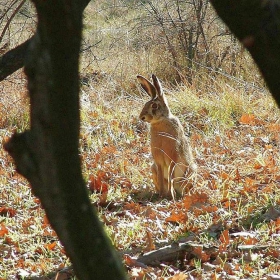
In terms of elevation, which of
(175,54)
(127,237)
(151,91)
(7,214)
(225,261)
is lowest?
(225,261)

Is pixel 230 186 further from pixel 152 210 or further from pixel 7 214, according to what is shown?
pixel 7 214

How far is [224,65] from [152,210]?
682 cm

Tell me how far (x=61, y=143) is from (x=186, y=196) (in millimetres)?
4601

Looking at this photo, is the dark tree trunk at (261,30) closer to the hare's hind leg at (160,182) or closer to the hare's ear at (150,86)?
the hare's hind leg at (160,182)

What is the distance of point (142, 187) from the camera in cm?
708

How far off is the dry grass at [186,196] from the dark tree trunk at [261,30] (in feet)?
3.00

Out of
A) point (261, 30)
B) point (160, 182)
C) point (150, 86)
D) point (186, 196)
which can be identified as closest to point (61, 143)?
point (261, 30)

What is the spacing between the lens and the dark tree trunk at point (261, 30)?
1.80 metres

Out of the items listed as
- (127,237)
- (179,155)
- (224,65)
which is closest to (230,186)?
(179,155)

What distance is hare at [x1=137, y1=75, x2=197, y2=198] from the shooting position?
677cm

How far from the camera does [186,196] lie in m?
6.38

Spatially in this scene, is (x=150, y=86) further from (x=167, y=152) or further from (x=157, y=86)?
(x=167, y=152)

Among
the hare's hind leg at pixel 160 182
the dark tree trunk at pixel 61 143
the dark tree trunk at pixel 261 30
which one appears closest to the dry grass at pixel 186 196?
the hare's hind leg at pixel 160 182

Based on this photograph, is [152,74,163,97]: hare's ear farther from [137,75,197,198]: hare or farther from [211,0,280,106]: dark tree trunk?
[211,0,280,106]: dark tree trunk
